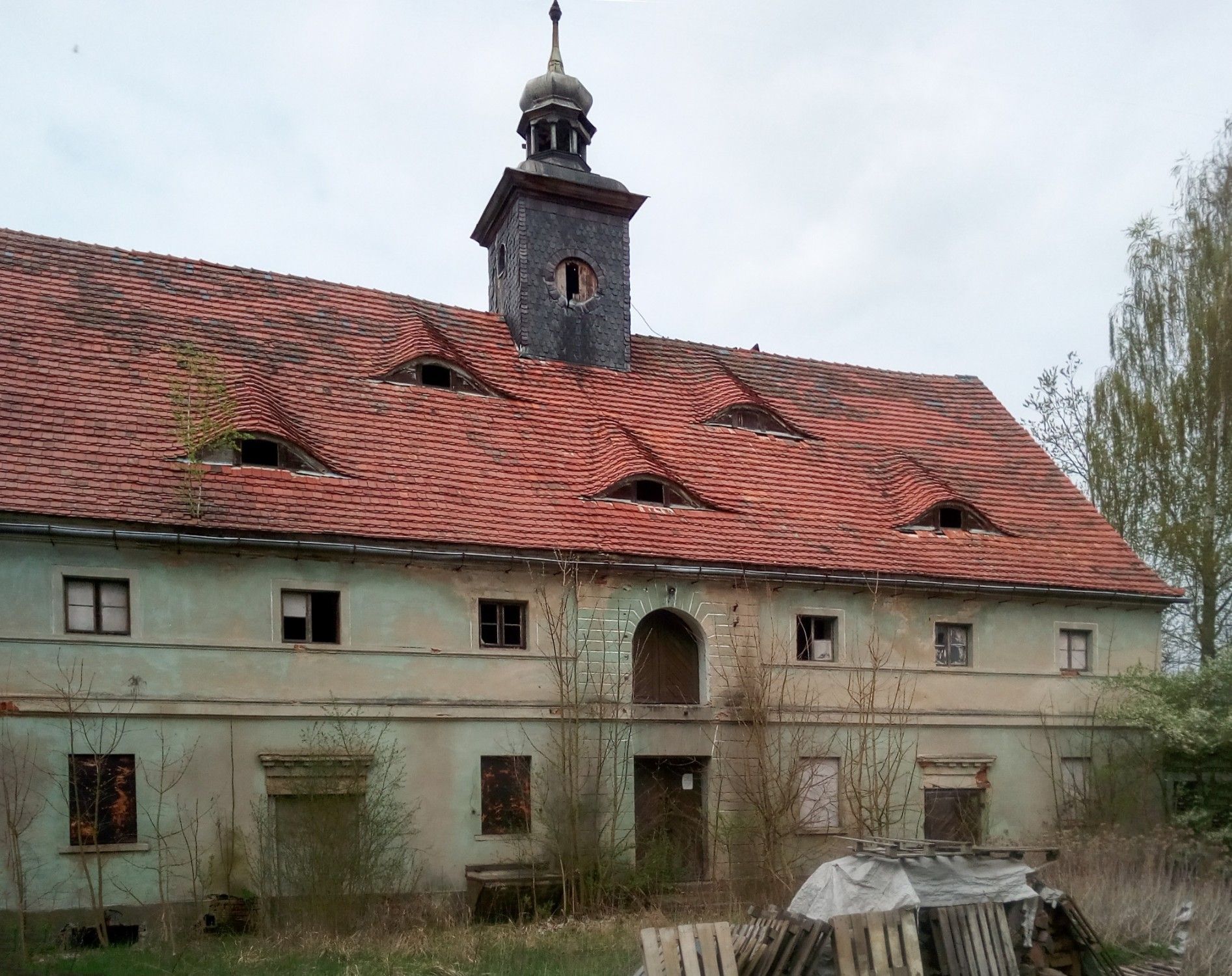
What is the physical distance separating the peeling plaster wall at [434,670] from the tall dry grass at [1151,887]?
2.82 meters

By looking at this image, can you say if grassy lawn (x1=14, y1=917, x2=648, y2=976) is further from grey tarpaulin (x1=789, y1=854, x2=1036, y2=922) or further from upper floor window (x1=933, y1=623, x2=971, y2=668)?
upper floor window (x1=933, y1=623, x2=971, y2=668)

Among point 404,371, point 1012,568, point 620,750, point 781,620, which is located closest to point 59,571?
point 404,371

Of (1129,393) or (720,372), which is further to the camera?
(1129,393)

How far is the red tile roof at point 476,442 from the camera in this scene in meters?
→ 15.4

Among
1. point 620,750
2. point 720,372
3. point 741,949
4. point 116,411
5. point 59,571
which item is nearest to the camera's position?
→ point 741,949

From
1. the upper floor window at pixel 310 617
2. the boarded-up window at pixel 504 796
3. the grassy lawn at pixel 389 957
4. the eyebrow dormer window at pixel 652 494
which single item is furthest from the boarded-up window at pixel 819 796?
the upper floor window at pixel 310 617

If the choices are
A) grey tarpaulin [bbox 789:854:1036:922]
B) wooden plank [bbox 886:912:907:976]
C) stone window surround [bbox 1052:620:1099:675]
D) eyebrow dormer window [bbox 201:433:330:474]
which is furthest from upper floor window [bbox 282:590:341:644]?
stone window surround [bbox 1052:620:1099:675]

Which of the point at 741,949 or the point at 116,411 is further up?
the point at 116,411

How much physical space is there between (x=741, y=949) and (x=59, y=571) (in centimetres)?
963

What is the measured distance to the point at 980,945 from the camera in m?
11.1

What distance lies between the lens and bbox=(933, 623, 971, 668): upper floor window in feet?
63.8

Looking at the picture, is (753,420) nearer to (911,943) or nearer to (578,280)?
(578,280)

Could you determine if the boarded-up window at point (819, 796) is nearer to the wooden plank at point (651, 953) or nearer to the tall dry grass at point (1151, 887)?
the tall dry grass at point (1151, 887)

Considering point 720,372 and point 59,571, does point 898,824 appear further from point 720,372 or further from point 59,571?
point 59,571
